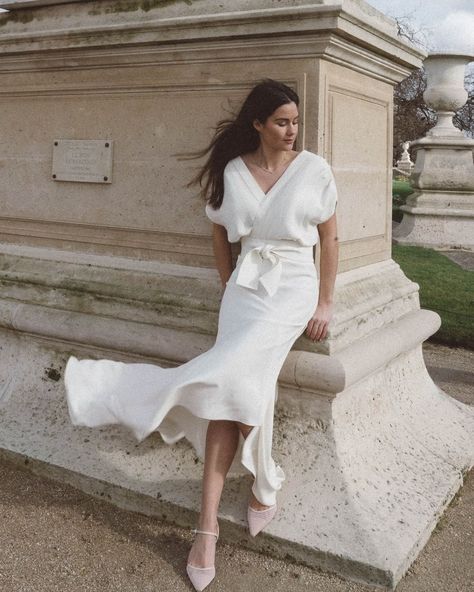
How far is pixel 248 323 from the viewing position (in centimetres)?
295

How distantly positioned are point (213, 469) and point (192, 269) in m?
1.19

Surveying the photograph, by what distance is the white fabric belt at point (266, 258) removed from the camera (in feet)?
9.98

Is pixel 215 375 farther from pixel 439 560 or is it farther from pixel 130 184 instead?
pixel 130 184

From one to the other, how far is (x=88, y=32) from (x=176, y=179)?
88 centimetres

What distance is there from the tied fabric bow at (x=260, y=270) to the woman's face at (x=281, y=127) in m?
0.43

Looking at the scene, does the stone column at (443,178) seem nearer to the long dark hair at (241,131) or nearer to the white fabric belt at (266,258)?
the long dark hair at (241,131)

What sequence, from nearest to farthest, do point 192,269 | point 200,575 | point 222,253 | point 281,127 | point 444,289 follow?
point 200,575 → point 281,127 → point 222,253 → point 192,269 → point 444,289

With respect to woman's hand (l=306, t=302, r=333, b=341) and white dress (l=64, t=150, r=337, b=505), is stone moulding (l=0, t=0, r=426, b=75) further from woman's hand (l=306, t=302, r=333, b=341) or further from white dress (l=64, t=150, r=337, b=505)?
woman's hand (l=306, t=302, r=333, b=341)

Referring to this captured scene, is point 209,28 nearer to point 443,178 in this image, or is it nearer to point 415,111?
point 443,178

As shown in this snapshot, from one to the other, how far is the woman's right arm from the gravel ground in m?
1.12

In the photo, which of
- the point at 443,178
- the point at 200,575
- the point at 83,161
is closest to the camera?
the point at 200,575

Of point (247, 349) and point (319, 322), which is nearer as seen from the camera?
point (247, 349)

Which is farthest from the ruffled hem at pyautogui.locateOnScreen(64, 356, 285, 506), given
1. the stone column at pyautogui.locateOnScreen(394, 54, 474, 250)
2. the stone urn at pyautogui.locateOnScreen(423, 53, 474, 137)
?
the stone urn at pyautogui.locateOnScreen(423, 53, 474, 137)

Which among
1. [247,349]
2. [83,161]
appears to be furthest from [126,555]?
[83,161]
